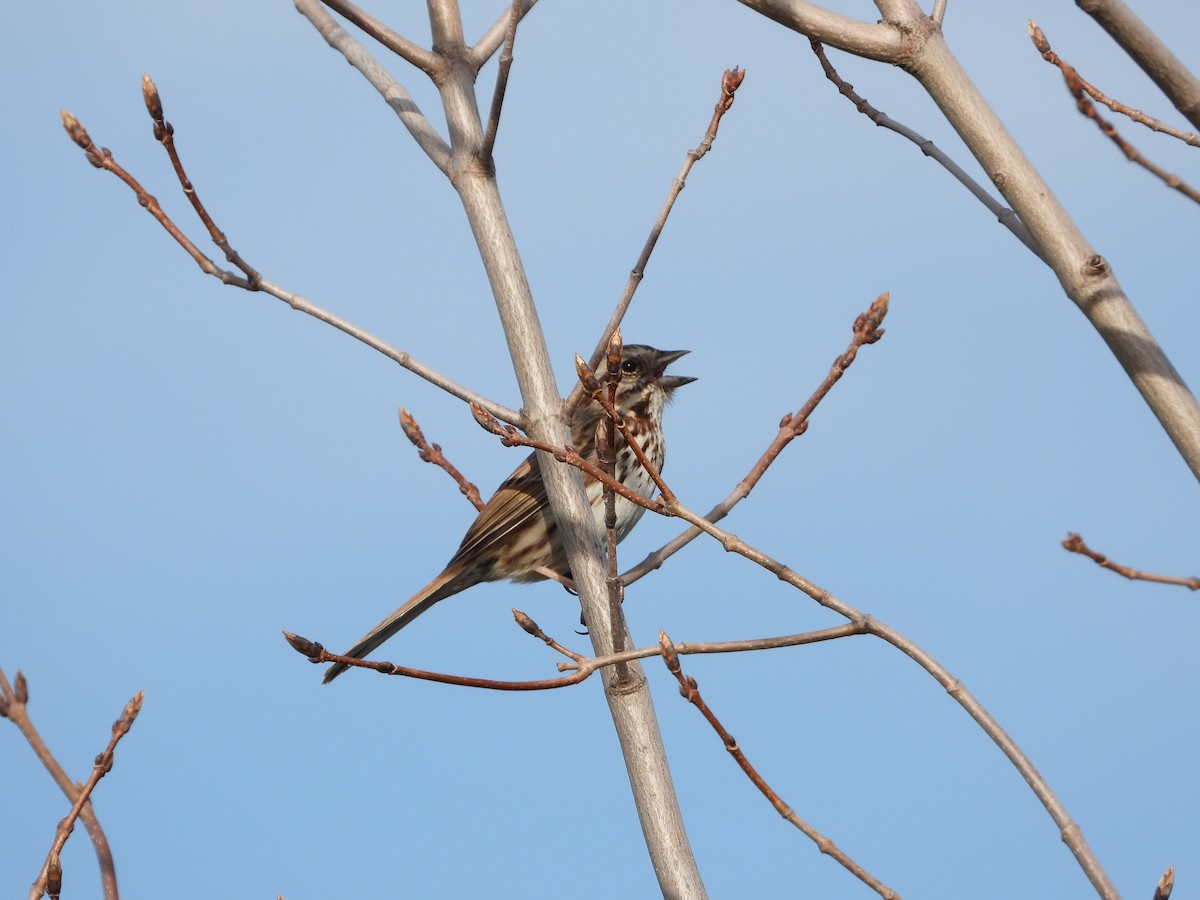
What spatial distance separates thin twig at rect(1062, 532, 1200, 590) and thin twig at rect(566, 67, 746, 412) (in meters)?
1.52

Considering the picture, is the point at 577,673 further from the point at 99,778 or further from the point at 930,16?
the point at 930,16

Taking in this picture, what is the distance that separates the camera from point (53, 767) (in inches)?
126

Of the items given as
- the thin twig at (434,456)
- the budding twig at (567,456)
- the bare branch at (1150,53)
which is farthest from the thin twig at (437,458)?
the bare branch at (1150,53)

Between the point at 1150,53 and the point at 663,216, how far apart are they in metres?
1.81

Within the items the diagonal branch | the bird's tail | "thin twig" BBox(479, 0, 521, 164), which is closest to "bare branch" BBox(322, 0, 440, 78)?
the diagonal branch

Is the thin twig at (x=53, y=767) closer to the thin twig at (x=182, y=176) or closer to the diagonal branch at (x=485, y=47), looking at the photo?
the thin twig at (x=182, y=176)

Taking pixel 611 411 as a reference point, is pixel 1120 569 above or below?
below

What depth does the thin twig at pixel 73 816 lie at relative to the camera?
115 inches

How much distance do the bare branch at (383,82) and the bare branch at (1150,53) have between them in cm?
249

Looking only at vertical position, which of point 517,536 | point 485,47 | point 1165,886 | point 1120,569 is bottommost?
point 1165,886

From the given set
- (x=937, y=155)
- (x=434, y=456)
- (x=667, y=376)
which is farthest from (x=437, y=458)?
(x=937, y=155)

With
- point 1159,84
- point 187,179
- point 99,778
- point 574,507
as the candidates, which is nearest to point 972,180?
point 1159,84

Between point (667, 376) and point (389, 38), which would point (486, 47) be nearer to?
point (389, 38)

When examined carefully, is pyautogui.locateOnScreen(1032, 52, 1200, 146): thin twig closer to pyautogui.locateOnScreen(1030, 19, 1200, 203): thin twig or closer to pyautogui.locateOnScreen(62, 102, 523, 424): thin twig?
pyautogui.locateOnScreen(1030, 19, 1200, 203): thin twig
